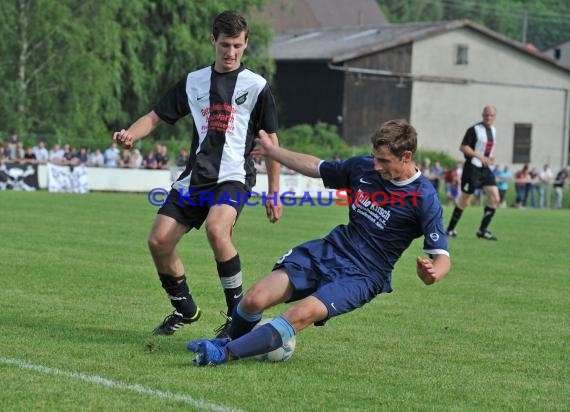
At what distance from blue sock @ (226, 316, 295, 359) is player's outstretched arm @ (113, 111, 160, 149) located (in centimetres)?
174

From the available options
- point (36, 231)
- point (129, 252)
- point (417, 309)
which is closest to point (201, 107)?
point (417, 309)

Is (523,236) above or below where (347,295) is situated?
below

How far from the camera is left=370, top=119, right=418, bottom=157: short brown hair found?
6.41m

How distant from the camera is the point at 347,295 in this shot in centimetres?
645

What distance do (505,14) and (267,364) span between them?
113956 millimetres

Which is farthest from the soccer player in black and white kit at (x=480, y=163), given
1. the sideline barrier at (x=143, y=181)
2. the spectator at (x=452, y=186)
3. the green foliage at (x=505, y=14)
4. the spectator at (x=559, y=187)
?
the green foliage at (x=505, y=14)

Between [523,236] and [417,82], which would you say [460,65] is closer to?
[417,82]

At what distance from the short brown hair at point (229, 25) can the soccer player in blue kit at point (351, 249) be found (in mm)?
958

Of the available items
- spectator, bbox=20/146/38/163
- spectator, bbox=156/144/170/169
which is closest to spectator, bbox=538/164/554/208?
spectator, bbox=156/144/170/169

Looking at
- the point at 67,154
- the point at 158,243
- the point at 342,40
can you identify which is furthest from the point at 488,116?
the point at 342,40

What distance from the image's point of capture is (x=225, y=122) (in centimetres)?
746

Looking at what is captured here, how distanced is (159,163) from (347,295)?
1089 inches

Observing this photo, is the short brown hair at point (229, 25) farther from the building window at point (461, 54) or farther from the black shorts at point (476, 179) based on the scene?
the building window at point (461, 54)

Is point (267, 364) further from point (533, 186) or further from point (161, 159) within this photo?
point (533, 186)
